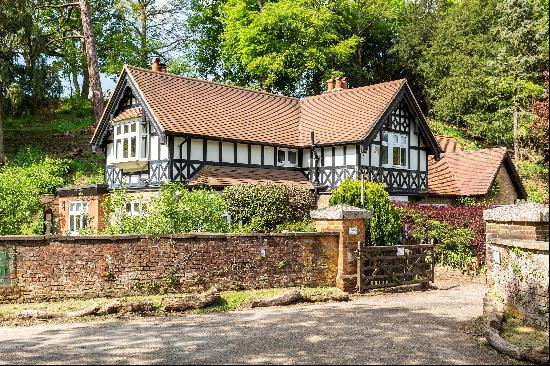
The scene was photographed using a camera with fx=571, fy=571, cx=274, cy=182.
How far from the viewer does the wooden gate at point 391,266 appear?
14523 mm

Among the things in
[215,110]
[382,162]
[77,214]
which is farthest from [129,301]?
[382,162]

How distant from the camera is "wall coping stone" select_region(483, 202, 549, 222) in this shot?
9.12 m

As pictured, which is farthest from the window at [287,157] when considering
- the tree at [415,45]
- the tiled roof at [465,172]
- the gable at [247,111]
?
the tree at [415,45]

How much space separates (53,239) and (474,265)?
1307cm

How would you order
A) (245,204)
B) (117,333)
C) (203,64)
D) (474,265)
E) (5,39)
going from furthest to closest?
(203,64) < (5,39) < (245,204) < (474,265) < (117,333)

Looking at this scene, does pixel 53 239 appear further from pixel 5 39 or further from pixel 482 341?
pixel 5 39

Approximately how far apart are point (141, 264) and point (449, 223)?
38.3 feet

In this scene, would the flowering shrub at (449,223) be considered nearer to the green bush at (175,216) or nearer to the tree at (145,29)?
the green bush at (175,216)

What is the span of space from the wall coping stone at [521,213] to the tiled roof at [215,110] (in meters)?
15.0

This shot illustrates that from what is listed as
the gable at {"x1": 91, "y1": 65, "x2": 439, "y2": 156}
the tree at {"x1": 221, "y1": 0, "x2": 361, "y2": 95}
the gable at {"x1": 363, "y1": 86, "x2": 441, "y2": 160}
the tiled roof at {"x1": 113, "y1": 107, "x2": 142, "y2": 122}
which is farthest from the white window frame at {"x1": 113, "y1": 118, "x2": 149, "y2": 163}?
the tree at {"x1": 221, "y1": 0, "x2": 361, "y2": 95}

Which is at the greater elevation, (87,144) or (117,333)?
(87,144)

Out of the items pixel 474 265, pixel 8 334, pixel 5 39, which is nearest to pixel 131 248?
pixel 8 334

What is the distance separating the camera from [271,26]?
41.2 metres

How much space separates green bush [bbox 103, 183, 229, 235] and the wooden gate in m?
3.91
